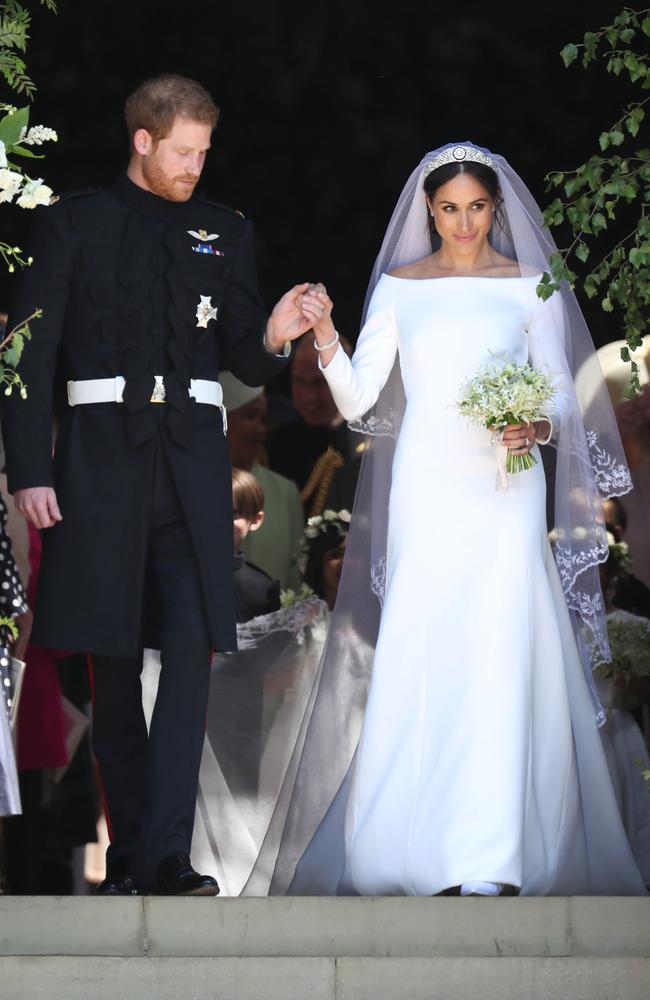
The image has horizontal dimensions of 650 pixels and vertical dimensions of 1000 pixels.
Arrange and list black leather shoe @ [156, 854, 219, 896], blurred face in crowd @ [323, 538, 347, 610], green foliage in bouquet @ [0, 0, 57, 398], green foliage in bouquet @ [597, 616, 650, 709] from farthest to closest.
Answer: blurred face in crowd @ [323, 538, 347, 610], green foliage in bouquet @ [597, 616, 650, 709], black leather shoe @ [156, 854, 219, 896], green foliage in bouquet @ [0, 0, 57, 398]

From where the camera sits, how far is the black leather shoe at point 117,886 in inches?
237

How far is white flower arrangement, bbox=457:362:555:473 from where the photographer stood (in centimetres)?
614

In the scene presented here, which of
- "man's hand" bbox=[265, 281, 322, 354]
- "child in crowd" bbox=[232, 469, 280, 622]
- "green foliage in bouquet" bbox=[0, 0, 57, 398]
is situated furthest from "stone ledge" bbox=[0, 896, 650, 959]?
"child in crowd" bbox=[232, 469, 280, 622]

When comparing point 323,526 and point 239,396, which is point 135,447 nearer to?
point 323,526

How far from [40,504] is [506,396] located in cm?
140

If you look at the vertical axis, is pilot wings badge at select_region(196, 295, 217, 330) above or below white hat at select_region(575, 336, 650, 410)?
below

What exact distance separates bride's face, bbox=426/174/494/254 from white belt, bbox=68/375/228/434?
959mm

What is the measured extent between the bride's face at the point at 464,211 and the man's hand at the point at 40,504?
1538mm

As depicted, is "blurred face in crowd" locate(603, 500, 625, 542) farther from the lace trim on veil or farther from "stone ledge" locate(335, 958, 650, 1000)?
"stone ledge" locate(335, 958, 650, 1000)

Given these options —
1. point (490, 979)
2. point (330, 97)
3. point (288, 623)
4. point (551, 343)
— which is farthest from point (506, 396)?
point (330, 97)

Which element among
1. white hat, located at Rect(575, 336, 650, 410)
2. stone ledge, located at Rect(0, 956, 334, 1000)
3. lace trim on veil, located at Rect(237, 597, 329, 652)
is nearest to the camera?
stone ledge, located at Rect(0, 956, 334, 1000)

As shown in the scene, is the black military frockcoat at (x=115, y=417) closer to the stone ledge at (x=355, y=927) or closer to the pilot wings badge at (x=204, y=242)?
the pilot wings badge at (x=204, y=242)

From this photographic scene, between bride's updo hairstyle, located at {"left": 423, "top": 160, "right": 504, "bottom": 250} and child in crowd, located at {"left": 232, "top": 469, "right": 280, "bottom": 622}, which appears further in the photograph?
child in crowd, located at {"left": 232, "top": 469, "right": 280, "bottom": 622}

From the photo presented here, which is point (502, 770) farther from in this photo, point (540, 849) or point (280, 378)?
point (280, 378)
